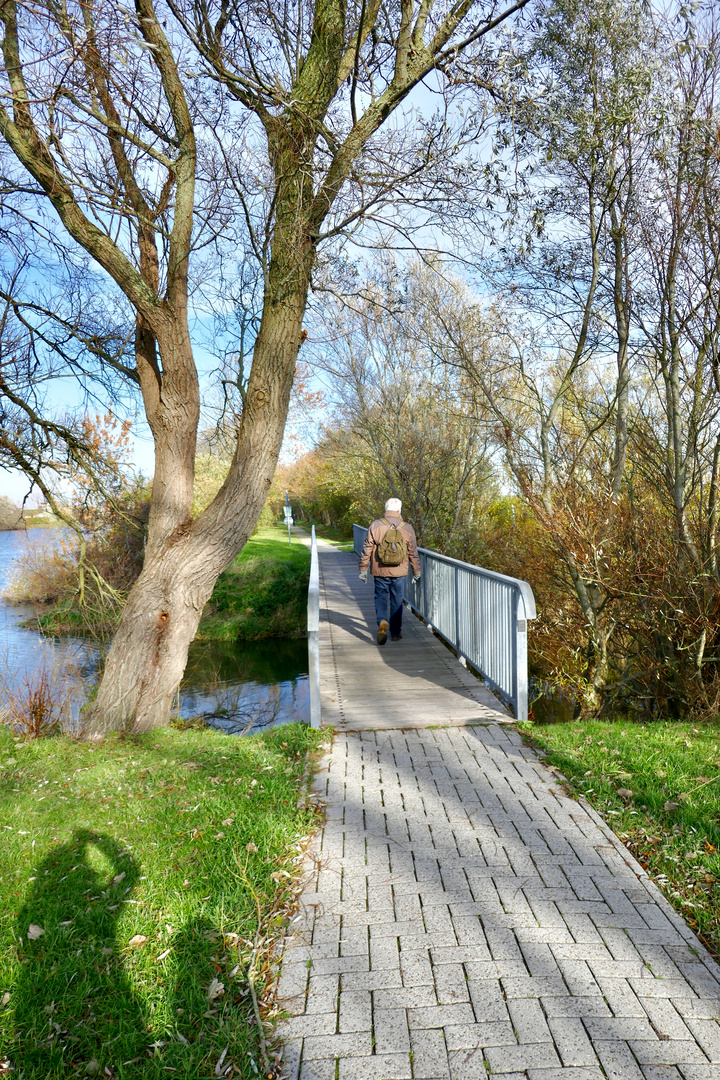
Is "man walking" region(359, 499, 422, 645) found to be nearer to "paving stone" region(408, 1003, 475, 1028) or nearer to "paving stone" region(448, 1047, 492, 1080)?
"paving stone" region(408, 1003, 475, 1028)

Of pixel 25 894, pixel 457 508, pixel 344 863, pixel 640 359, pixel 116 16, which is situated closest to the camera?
pixel 25 894

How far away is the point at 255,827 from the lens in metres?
3.99

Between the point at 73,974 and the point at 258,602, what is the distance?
21.7 meters

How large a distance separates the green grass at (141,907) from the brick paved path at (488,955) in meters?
0.26

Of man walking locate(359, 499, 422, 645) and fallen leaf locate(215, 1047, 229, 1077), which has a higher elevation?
man walking locate(359, 499, 422, 645)

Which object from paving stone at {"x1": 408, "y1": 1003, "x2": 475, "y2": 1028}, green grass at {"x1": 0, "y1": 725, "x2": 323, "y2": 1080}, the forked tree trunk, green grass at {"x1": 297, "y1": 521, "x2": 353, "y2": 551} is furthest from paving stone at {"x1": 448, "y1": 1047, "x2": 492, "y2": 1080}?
green grass at {"x1": 297, "y1": 521, "x2": 353, "y2": 551}

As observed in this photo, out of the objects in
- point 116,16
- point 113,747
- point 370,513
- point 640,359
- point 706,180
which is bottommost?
point 113,747

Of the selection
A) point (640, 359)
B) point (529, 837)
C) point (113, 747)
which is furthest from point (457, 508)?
point (529, 837)

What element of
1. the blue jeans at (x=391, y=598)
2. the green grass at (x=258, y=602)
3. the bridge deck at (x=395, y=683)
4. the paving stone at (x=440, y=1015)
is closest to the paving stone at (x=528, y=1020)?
the paving stone at (x=440, y=1015)

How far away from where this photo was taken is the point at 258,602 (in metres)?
24.3

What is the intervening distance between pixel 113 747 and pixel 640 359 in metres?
7.03

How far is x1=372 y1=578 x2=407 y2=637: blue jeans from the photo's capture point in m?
9.19

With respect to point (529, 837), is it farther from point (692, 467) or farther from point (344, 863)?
point (692, 467)

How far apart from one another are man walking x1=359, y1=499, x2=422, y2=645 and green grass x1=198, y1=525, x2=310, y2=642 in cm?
1284
